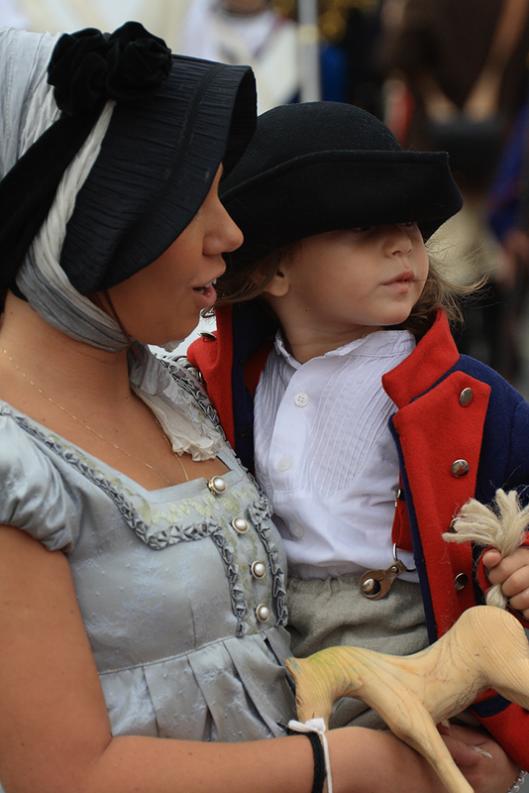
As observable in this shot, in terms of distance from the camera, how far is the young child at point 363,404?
89.3 inches

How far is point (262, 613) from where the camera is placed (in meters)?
2.12

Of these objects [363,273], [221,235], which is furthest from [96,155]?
[363,273]

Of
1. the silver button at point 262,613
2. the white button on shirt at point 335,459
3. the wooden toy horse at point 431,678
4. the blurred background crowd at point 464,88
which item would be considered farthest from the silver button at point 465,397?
the blurred background crowd at point 464,88

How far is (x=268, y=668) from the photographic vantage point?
2.09 meters

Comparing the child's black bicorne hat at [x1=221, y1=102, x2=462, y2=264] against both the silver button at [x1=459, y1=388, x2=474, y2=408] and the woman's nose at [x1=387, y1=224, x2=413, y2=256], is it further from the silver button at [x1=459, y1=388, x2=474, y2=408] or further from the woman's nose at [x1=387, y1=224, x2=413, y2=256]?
the silver button at [x1=459, y1=388, x2=474, y2=408]

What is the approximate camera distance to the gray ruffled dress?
185 centimetres

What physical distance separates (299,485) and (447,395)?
30 cm

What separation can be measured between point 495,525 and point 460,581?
0.18 metres

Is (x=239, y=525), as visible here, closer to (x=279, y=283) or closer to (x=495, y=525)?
(x=495, y=525)

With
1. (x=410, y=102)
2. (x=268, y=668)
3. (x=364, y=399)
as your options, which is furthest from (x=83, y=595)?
(x=410, y=102)

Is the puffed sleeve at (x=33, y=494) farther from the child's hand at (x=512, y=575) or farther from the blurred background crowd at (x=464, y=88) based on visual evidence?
the blurred background crowd at (x=464, y=88)

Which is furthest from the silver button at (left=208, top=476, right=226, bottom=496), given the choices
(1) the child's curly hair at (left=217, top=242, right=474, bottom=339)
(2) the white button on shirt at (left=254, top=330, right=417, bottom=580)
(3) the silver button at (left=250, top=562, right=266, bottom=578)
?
(1) the child's curly hair at (left=217, top=242, right=474, bottom=339)

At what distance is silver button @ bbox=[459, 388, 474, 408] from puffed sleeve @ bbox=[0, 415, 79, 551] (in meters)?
0.74

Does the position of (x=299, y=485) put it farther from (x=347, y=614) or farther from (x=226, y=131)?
(x=226, y=131)
